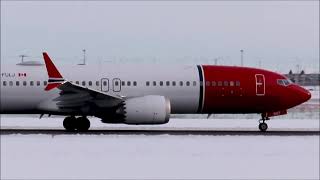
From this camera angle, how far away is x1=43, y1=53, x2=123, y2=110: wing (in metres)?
26.5

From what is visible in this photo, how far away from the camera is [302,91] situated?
1171 inches

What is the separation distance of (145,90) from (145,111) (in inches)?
91.2

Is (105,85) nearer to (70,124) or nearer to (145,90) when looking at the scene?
(145,90)

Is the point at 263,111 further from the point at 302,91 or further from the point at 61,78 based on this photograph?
the point at 61,78

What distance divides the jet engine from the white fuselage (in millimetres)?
1769

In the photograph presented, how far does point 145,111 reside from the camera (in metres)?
26.7

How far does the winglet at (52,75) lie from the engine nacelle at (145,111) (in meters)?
3.33

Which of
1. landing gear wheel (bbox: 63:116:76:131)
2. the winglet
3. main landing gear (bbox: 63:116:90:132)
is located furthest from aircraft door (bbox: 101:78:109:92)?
the winglet

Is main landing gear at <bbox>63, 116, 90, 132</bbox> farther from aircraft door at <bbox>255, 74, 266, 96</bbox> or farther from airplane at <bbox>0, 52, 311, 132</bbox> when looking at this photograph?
aircraft door at <bbox>255, 74, 266, 96</bbox>

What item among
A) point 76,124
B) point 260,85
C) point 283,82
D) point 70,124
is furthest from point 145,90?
point 283,82

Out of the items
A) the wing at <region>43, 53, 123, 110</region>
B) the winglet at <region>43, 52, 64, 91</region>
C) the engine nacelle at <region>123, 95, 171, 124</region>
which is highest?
the winglet at <region>43, 52, 64, 91</region>

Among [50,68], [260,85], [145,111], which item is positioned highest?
[50,68]

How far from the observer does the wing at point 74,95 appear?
26.5 meters

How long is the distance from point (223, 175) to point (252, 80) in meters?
14.8
